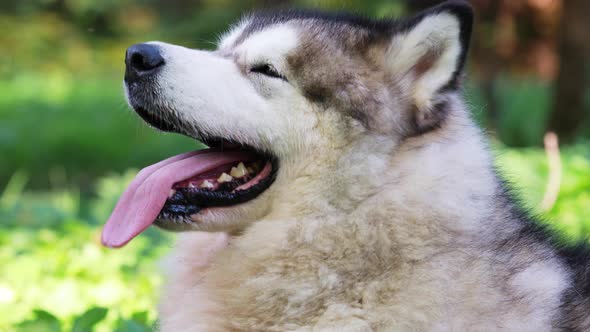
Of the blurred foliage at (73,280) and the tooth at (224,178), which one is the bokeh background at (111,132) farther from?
the tooth at (224,178)

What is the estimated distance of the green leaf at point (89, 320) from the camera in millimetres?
3408

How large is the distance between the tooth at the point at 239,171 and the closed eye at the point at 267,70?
363mm

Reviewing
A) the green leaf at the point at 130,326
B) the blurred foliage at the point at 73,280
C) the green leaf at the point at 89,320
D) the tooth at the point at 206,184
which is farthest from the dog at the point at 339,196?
the blurred foliage at the point at 73,280

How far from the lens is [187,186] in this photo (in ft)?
10.0

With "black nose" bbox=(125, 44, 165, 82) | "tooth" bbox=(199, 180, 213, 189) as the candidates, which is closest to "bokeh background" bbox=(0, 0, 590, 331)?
"tooth" bbox=(199, 180, 213, 189)

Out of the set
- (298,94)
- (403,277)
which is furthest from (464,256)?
(298,94)

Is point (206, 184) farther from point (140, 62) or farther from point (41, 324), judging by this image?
point (41, 324)

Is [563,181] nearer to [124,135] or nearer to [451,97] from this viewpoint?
[451,97]

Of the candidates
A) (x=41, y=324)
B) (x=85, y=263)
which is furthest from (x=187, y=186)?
(x=85, y=263)

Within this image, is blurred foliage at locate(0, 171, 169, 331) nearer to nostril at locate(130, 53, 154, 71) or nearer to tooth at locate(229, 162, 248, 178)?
tooth at locate(229, 162, 248, 178)

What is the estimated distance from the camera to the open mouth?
298cm

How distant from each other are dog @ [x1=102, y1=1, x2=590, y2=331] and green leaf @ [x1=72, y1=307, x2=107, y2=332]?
0.50 metres

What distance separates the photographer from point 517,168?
678 cm

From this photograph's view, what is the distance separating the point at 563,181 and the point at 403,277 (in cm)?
379
